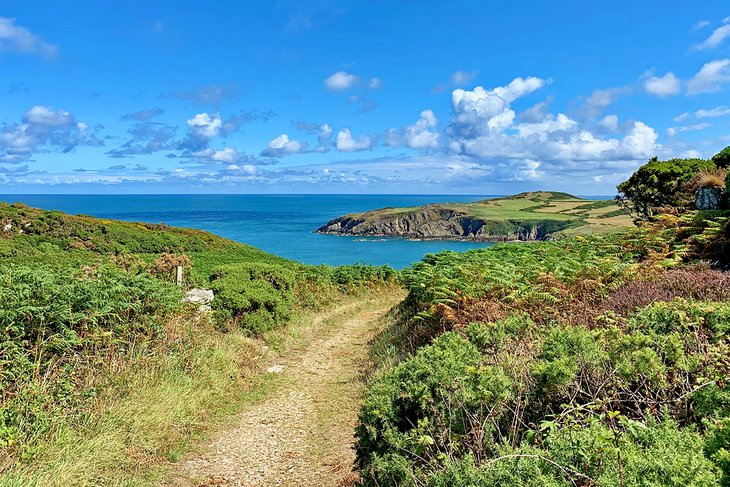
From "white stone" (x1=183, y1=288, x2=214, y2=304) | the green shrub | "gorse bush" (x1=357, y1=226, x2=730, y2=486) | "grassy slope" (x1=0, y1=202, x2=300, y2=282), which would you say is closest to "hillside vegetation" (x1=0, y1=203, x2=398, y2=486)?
the green shrub

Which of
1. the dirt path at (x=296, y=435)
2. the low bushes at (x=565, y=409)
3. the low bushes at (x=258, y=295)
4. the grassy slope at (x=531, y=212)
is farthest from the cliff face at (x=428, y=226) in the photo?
the low bushes at (x=565, y=409)

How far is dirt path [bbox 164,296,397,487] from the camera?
5766mm

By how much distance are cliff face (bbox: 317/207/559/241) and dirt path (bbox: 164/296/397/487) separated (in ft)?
330

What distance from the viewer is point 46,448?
16.1 feet

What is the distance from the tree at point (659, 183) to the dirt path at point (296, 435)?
50.2 ft

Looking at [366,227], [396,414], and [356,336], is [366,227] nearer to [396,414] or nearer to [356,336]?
[356,336]

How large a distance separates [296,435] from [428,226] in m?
113

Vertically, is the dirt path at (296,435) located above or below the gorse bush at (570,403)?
below

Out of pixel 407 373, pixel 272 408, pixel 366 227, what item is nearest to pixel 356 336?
pixel 272 408

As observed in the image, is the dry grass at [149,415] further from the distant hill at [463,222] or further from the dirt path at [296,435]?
the distant hill at [463,222]

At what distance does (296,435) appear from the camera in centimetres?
698

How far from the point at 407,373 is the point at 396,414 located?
53cm

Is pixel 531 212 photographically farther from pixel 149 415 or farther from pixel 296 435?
pixel 149 415

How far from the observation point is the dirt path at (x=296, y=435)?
5.77 meters
